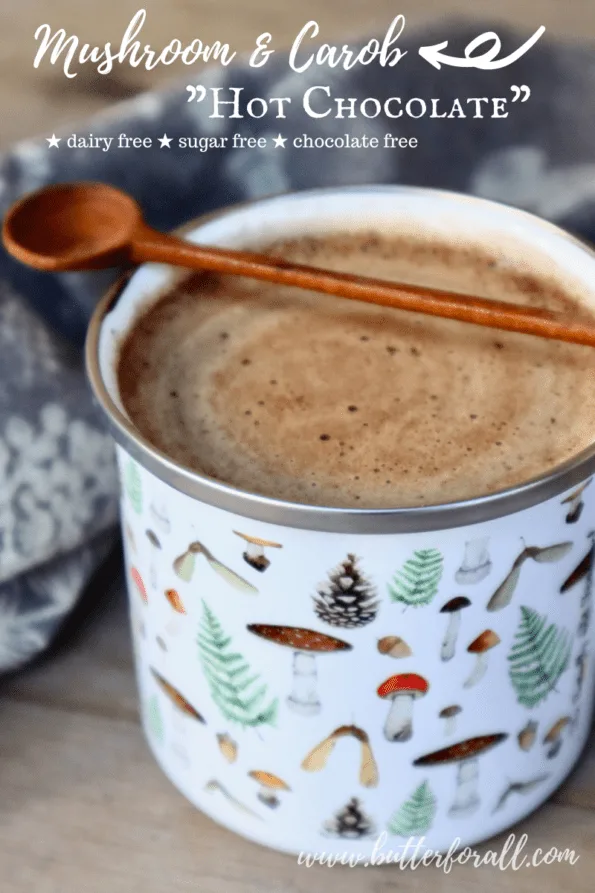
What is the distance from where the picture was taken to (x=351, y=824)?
528mm

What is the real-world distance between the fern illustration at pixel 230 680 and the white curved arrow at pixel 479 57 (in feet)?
1.31

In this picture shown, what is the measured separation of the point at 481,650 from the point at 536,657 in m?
0.03

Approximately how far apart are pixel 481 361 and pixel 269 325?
0.36 feet

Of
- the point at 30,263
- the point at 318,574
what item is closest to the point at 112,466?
the point at 30,263

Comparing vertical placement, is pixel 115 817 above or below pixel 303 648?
below

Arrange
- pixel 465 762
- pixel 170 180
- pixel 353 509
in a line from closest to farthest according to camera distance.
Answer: pixel 353 509
pixel 465 762
pixel 170 180

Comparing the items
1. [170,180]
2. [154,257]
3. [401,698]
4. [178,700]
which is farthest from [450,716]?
[170,180]

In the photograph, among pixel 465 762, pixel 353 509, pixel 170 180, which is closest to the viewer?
pixel 353 509

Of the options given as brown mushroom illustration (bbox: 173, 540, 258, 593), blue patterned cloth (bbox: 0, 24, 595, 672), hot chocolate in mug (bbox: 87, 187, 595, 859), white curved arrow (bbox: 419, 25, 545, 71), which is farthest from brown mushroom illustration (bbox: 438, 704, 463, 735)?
white curved arrow (bbox: 419, 25, 545, 71)

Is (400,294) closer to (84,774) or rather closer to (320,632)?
(320,632)

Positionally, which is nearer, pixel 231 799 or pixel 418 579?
pixel 418 579

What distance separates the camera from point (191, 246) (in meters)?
0.55

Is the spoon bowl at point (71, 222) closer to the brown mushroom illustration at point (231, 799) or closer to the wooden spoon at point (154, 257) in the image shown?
the wooden spoon at point (154, 257)

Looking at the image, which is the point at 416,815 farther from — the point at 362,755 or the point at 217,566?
the point at 217,566
